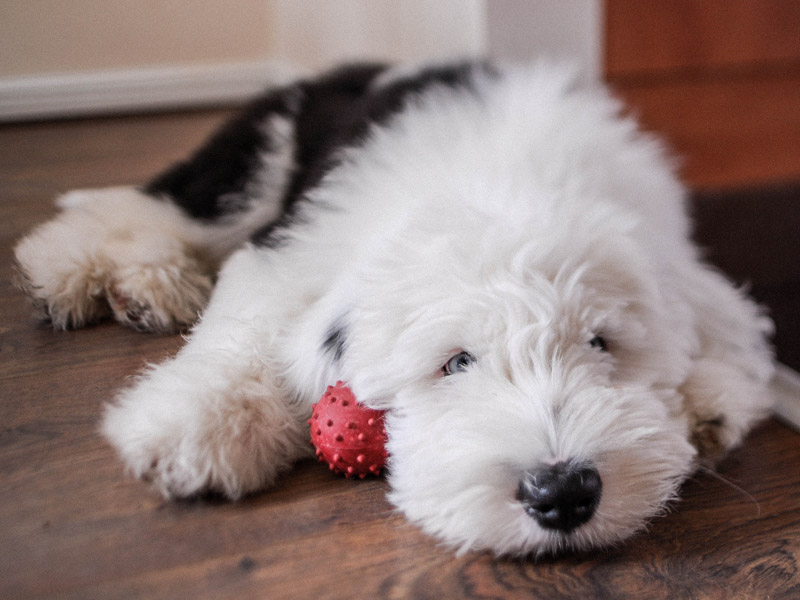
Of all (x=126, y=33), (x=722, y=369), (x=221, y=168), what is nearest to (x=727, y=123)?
(x=722, y=369)

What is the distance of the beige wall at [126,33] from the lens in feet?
15.1

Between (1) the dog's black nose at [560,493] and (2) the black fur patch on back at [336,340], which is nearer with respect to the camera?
(1) the dog's black nose at [560,493]

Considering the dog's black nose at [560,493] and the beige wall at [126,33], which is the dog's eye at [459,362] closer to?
the dog's black nose at [560,493]

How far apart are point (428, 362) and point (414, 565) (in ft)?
1.07

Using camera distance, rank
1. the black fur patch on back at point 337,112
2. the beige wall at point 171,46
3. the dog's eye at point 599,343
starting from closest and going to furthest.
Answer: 1. the dog's eye at point 599,343
2. the black fur patch on back at point 337,112
3. the beige wall at point 171,46

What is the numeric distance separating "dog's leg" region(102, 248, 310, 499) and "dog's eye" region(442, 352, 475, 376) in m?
0.30

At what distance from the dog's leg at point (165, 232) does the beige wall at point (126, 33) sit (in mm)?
2641

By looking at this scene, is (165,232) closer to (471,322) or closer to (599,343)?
(471,322)

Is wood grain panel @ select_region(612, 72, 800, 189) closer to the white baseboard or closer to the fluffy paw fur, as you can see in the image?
the fluffy paw fur

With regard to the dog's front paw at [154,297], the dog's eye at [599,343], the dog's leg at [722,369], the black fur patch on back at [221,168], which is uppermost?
the black fur patch on back at [221,168]

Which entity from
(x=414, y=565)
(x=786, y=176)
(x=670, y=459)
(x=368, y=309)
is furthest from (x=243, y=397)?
(x=786, y=176)

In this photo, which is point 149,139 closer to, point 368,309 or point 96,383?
point 96,383

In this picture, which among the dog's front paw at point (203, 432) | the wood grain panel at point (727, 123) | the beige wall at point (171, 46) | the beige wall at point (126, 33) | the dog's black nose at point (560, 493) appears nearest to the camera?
the dog's black nose at point (560, 493)

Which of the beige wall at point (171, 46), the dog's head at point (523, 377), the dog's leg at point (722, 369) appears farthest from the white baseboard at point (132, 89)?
the dog's head at point (523, 377)
